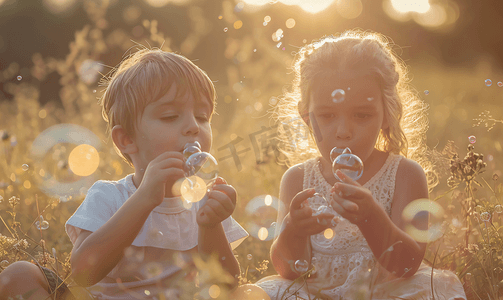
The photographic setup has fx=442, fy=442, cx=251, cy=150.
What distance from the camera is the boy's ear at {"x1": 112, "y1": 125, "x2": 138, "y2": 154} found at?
2003 mm

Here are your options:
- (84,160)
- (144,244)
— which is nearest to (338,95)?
(144,244)

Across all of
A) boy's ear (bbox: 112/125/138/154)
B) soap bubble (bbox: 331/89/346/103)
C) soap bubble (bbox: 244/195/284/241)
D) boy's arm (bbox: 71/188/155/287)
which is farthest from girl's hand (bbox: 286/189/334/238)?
soap bubble (bbox: 244/195/284/241)

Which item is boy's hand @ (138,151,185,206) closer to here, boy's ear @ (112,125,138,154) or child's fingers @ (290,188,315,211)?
boy's ear @ (112,125,138,154)

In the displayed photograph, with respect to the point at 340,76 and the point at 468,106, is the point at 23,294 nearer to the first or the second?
the point at 340,76

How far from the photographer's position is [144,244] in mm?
1950

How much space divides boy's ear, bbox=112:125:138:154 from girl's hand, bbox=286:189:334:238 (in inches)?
30.3

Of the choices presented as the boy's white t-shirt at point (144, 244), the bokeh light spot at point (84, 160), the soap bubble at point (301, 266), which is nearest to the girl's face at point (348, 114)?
the soap bubble at point (301, 266)

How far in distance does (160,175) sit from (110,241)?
321 mm

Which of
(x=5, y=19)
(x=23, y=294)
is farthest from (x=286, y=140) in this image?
(x=5, y=19)

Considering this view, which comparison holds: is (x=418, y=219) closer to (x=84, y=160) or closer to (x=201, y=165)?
(x=201, y=165)

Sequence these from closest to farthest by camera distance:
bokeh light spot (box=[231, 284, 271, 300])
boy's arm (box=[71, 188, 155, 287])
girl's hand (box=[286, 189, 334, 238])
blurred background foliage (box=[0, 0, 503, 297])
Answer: boy's arm (box=[71, 188, 155, 287]) < girl's hand (box=[286, 189, 334, 238]) < bokeh light spot (box=[231, 284, 271, 300]) < blurred background foliage (box=[0, 0, 503, 297])

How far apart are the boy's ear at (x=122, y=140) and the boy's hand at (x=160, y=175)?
278mm

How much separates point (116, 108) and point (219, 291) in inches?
37.6

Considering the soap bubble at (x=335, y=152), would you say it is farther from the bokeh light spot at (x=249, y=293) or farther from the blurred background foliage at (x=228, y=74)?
the blurred background foliage at (x=228, y=74)
